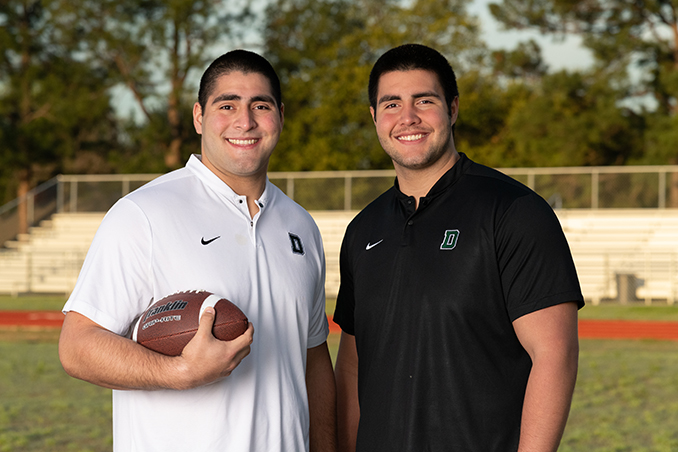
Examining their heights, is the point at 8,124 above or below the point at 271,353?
above

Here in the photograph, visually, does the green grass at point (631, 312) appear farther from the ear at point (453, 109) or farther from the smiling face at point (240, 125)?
the smiling face at point (240, 125)

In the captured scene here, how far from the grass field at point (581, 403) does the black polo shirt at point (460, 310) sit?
135 inches

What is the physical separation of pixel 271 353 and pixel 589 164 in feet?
91.5

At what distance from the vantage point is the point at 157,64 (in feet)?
112

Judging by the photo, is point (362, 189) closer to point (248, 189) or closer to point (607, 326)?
point (607, 326)

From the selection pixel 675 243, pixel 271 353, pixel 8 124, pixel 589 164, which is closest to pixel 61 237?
pixel 8 124

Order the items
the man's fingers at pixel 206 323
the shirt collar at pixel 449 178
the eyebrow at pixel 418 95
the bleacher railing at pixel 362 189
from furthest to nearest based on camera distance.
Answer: the bleacher railing at pixel 362 189, the eyebrow at pixel 418 95, the shirt collar at pixel 449 178, the man's fingers at pixel 206 323

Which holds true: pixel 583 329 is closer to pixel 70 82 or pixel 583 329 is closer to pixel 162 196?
pixel 162 196

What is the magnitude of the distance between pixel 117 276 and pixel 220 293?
36 cm

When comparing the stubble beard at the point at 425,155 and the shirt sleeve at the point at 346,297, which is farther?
the shirt sleeve at the point at 346,297

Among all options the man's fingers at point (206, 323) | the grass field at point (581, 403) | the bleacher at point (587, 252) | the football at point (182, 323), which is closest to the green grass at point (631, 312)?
the bleacher at point (587, 252)

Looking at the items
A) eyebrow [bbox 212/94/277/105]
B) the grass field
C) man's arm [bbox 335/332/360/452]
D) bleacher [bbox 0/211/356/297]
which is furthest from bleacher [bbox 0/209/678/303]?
eyebrow [bbox 212/94/277/105]

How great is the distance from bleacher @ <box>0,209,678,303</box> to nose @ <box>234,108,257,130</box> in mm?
15523

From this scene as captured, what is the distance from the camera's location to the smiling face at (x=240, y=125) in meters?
2.85
